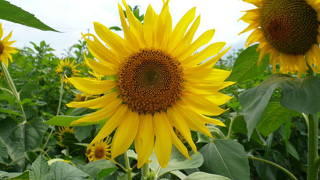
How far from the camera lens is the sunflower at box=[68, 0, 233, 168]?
0.94m

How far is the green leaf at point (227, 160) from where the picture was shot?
42.4 inches

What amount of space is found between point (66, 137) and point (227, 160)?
1.23 meters

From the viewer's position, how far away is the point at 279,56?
1265 millimetres

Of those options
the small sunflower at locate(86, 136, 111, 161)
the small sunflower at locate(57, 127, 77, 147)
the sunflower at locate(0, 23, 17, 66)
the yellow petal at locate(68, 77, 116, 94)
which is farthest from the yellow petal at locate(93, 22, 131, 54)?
the sunflower at locate(0, 23, 17, 66)

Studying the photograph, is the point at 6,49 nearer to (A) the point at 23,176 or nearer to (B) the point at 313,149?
(A) the point at 23,176

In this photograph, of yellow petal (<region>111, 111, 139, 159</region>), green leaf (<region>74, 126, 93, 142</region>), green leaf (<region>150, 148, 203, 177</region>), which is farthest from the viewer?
green leaf (<region>74, 126, 93, 142</region>)

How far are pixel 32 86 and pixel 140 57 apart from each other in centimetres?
155

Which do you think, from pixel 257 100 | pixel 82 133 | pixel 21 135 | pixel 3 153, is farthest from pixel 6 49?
pixel 257 100

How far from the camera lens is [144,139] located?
987mm

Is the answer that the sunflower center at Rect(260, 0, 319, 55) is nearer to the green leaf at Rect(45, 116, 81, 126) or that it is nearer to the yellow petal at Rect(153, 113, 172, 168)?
the yellow petal at Rect(153, 113, 172, 168)

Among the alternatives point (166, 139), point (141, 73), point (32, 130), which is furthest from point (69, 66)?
point (166, 139)

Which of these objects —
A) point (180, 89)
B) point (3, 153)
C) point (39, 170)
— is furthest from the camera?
point (3, 153)

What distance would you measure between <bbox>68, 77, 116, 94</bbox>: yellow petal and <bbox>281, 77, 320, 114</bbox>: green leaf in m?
0.50

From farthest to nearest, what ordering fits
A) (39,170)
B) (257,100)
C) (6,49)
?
(6,49)
(257,100)
(39,170)
